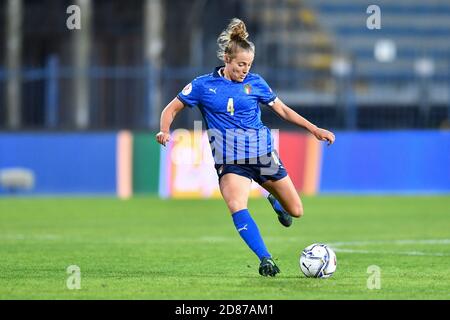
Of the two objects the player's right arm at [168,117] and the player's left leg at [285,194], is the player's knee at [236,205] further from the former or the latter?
the player's right arm at [168,117]

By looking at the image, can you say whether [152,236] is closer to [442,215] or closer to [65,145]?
[442,215]

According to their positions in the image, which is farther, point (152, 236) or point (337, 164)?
point (337, 164)

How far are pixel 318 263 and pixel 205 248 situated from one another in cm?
354

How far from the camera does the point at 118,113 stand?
979 inches

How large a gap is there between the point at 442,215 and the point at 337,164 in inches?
199

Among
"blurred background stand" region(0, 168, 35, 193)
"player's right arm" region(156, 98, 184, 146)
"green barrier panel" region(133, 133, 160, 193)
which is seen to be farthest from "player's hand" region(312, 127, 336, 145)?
"blurred background stand" region(0, 168, 35, 193)

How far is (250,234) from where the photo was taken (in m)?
9.52

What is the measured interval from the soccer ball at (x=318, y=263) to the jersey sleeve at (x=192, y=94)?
1.61 metres

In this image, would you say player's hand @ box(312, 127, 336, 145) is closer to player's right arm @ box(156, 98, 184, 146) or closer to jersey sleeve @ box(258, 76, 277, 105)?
jersey sleeve @ box(258, 76, 277, 105)

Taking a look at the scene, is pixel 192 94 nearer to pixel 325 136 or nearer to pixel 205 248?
pixel 325 136

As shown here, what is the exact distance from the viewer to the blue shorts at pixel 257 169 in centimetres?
979

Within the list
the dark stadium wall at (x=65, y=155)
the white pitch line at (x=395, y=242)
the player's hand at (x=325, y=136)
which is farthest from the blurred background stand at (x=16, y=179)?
the player's hand at (x=325, y=136)

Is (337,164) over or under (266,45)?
under
